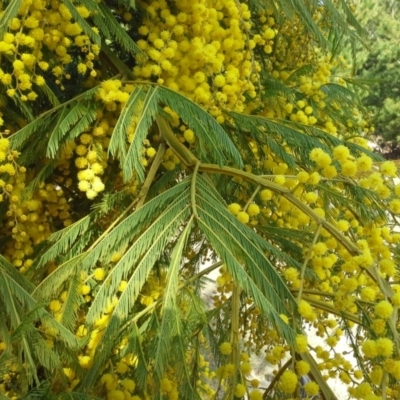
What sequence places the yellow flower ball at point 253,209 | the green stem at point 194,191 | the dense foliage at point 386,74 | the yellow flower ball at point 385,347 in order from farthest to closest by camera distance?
the dense foliage at point 386,74 < the yellow flower ball at point 253,209 < the green stem at point 194,191 < the yellow flower ball at point 385,347

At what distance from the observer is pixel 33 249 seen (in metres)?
1.91

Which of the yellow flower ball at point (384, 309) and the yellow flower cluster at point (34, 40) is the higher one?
the yellow flower cluster at point (34, 40)

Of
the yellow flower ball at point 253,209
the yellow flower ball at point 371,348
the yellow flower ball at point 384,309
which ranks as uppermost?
the yellow flower ball at point 253,209

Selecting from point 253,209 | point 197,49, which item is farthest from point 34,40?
point 253,209

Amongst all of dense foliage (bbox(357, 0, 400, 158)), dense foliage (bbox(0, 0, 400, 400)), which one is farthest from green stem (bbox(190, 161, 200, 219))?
dense foliage (bbox(357, 0, 400, 158))

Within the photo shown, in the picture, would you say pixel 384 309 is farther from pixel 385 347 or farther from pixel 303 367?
pixel 303 367

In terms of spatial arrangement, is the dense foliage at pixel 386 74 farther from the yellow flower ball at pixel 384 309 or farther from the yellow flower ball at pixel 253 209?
the yellow flower ball at pixel 384 309

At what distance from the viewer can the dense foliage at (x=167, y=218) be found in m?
1.39

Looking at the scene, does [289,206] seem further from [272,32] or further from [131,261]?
[272,32]

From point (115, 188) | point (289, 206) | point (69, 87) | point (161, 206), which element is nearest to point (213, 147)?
point (161, 206)

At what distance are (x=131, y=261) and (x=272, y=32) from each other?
4.29ft

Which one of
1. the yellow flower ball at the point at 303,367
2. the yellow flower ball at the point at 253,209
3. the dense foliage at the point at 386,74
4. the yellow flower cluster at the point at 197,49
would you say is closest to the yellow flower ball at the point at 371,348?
the yellow flower ball at the point at 303,367

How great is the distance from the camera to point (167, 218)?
4.94ft

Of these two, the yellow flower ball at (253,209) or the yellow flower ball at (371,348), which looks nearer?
the yellow flower ball at (371,348)
